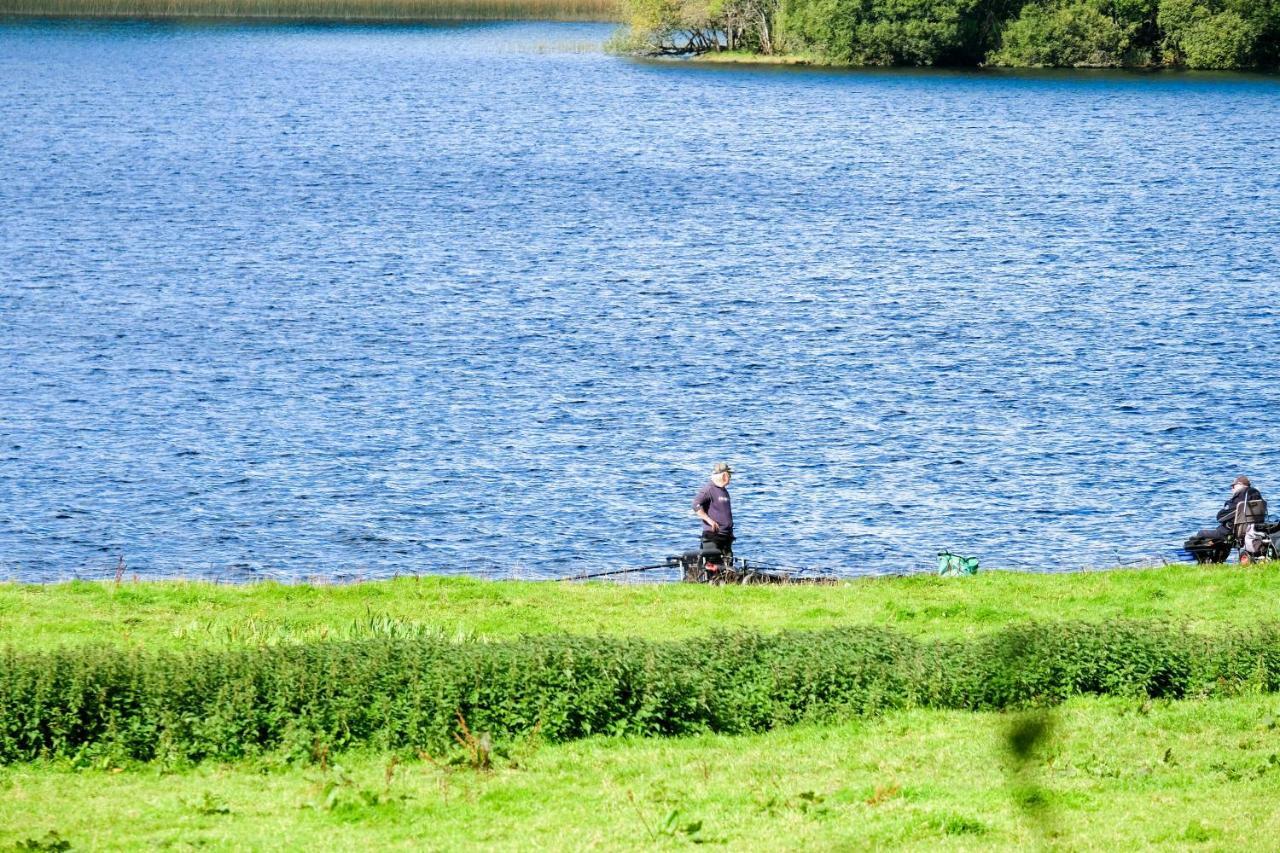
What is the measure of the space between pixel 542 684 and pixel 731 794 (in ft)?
12.6

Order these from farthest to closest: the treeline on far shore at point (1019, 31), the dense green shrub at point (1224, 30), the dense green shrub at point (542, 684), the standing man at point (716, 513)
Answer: the treeline on far shore at point (1019, 31) < the dense green shrub at point (1224, 30) < the standing man at point (716, 513) < the dense green shrub at point (542, 684)

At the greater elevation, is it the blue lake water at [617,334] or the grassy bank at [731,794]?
the grassy bank at [731,794]

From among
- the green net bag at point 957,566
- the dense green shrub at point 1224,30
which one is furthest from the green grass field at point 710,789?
the dense green shrub at point 1224,30

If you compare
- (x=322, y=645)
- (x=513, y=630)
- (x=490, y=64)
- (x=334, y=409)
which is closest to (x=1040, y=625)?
(x=513, y=630)

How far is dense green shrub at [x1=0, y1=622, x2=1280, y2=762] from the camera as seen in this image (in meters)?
21.3

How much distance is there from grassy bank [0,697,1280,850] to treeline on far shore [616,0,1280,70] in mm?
146136

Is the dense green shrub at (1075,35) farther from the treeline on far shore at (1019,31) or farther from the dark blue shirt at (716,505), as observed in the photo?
the dark blue shirt at (716,505)

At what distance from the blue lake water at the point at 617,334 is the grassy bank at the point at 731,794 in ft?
64.5

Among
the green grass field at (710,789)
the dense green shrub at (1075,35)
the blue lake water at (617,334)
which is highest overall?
the dense green shrub at (1075,35)

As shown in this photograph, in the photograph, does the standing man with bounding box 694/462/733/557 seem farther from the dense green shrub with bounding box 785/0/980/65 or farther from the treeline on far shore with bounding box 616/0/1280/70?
the dense green shrub with bounding box 785/0/980/65

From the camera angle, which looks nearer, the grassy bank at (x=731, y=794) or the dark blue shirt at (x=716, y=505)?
the grassy bank at (x=731, y=794)

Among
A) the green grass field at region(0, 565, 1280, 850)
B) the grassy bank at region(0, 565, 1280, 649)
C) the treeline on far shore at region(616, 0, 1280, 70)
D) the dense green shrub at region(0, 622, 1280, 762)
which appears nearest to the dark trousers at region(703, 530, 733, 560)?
the grassy bank at region(0, 565, 1280, 649)

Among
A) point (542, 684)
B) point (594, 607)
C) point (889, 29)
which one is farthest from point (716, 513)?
point (889, 29)

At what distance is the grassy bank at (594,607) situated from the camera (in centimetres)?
2772
